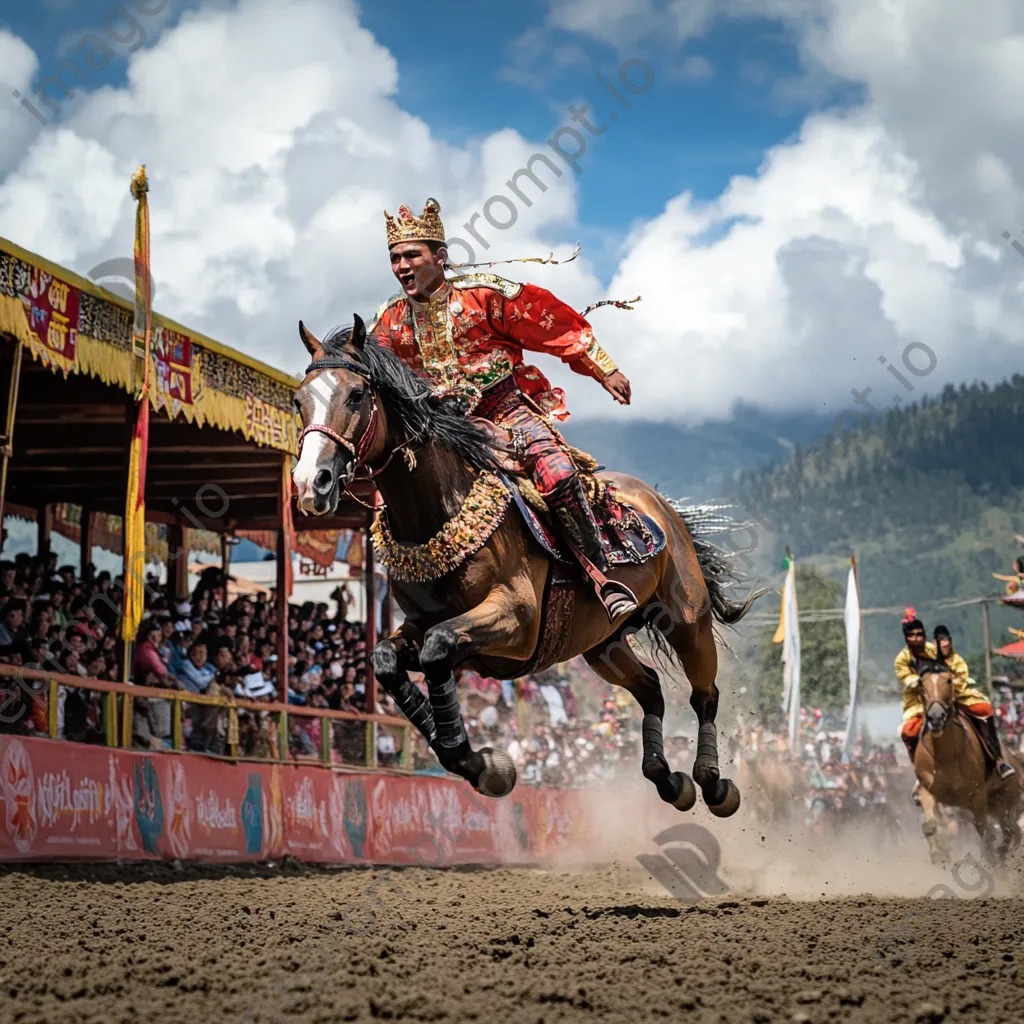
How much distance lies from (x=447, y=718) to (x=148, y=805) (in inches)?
223

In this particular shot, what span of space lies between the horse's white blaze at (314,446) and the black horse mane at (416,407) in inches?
11.9

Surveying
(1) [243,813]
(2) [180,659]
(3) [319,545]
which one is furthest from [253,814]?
(3) [319,545]

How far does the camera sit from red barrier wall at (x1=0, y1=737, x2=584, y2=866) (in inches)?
399

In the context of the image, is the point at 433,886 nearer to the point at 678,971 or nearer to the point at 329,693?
the point at 329,693

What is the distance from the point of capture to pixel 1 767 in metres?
9.61

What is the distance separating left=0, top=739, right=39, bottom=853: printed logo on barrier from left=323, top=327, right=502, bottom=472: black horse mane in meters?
4.49

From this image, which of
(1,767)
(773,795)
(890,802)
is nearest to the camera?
(1,767)

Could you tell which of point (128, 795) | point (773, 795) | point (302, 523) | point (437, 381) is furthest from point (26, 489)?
point (437, 381)

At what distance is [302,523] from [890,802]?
1230 cm

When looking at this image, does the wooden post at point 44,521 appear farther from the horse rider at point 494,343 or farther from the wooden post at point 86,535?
the horse rider at point 494,343

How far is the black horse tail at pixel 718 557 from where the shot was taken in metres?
9.43

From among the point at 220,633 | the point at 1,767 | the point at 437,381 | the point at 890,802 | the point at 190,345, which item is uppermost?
A: the point at 190,345

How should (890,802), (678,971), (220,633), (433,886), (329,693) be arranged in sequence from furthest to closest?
1. (890,802)
2. (329,693)
3. (220,633)
4. (433,886)
5. (678,971)

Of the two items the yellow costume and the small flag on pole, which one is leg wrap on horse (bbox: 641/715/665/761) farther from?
the small flag on pole
